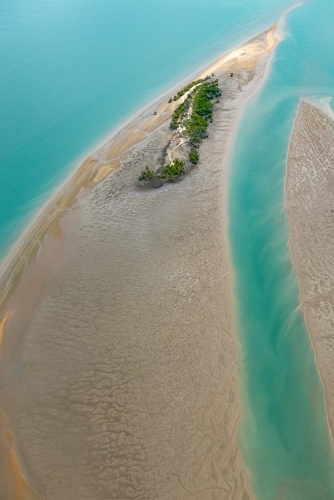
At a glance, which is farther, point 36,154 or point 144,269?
point 36,154

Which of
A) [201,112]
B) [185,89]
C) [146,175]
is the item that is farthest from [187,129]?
[185,89]

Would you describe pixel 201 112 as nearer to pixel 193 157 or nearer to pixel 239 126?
pixel 239 126

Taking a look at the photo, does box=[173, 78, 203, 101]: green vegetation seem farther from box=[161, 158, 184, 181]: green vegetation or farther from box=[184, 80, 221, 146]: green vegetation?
box=[161, 158, 184, 181]: green vegetation

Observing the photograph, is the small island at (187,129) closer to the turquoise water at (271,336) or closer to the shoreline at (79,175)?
the shoreline at (79,175)

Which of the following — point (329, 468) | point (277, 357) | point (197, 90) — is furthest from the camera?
point (197, 90)

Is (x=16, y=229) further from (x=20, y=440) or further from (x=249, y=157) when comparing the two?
(x=249, y=157)

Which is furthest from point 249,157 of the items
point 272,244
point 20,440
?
point 20,440
